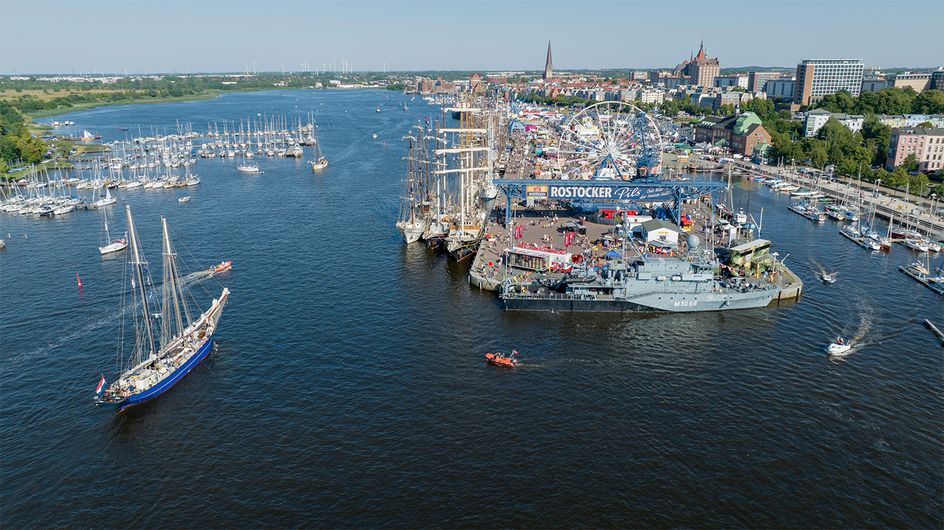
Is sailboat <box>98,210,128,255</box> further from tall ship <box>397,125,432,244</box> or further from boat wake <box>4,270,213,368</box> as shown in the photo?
tall ship <box>397,125,432,244</box>

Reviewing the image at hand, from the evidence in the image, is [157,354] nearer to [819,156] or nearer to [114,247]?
[114,247]

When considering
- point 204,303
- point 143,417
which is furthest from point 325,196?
point 143,417

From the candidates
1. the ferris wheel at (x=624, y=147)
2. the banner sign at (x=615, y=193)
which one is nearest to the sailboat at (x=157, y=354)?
the banner sign at (x=615, y=193)

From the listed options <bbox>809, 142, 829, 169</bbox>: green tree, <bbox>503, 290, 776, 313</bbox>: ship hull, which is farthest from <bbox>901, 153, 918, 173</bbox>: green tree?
<bbox>503, 290, 776, 313</bbox>: ship hull

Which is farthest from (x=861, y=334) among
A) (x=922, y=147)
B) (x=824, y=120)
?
(x=824, y=120)

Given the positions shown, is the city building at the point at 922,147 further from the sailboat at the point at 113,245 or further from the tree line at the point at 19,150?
the tree line at the point at 19,150

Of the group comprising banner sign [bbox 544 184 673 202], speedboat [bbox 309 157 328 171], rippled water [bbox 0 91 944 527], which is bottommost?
rippled water [bbox 0 91 944 527]

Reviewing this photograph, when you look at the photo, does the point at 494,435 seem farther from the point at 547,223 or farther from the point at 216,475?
the point at 547,223
